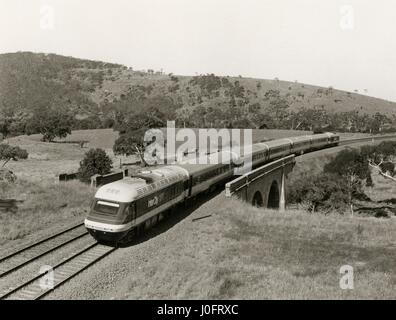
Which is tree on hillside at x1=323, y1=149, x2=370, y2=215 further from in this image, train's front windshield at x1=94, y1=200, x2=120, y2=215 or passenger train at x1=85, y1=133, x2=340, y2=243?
train's front windshield at x1=94, y1=200, x2=120, y2=215

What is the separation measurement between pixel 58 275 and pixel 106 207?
389 cm

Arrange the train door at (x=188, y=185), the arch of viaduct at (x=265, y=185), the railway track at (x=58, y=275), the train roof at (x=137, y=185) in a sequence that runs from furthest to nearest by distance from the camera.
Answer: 1. the arch of viaduct at (x=265, y=185)
2. the train door at (x=188, y=185)
3. the train roof at (x=137, y=185)
4. the railway track at (x=58, y=275)

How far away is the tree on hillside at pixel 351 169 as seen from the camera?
166ft

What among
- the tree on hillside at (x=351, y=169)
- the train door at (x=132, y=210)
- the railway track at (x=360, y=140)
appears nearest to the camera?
the train door at (x=132, y=210)

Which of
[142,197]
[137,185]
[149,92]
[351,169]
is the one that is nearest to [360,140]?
[351,169]

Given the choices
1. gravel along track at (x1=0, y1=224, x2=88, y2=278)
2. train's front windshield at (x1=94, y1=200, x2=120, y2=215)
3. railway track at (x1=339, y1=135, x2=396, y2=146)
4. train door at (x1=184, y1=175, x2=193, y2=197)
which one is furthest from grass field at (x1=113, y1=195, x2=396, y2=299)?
railway track at (x1=339, y1=135, x2=396, y2=146)

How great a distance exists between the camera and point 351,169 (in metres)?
53.5

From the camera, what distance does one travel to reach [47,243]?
72.3 feet

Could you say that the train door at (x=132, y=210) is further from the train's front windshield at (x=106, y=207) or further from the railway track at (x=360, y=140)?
the railway track at (x=360, y=140)

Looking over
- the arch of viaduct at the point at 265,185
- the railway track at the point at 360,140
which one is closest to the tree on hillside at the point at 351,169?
the arch of viaduct at the point at 265,185
